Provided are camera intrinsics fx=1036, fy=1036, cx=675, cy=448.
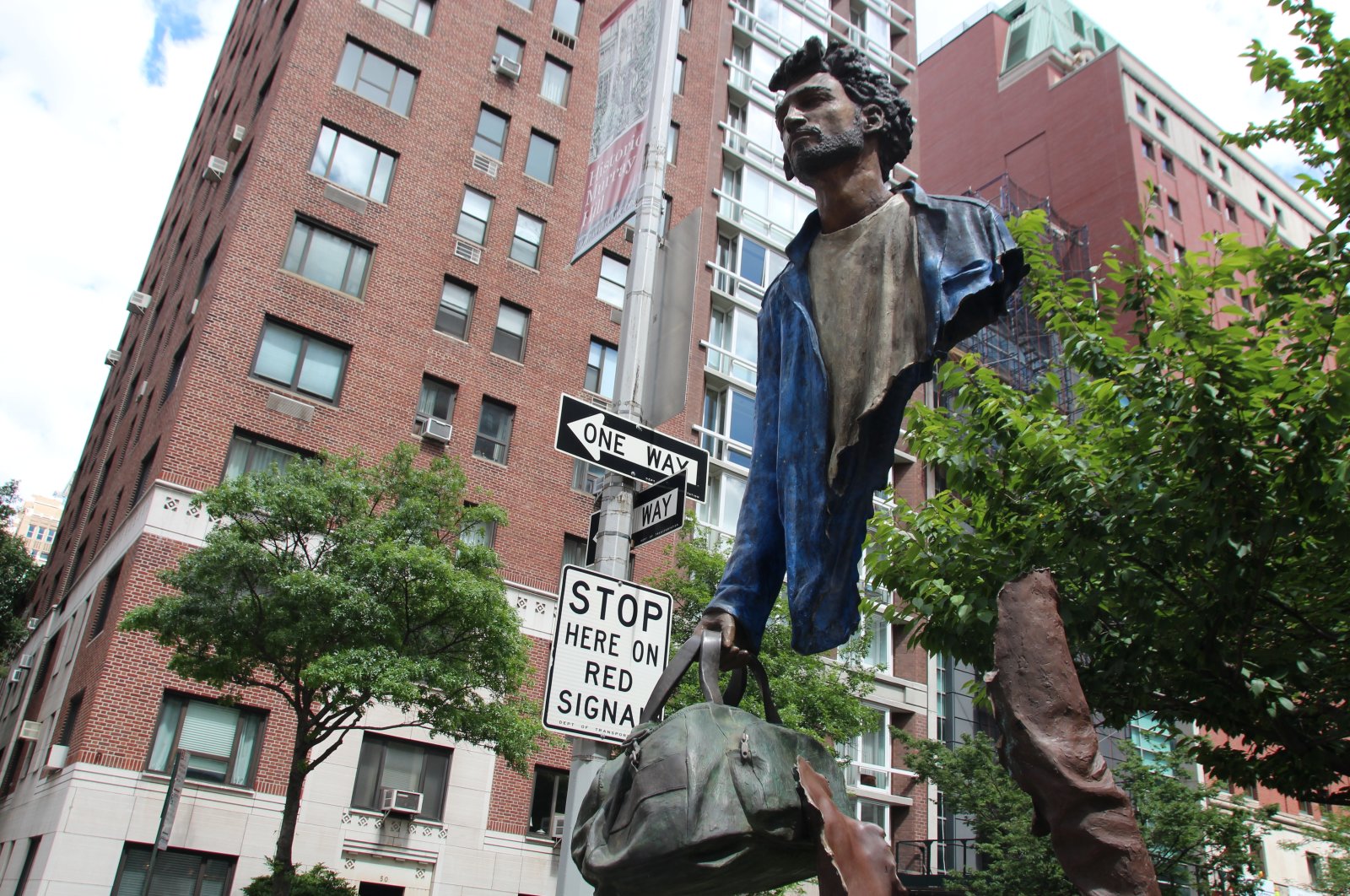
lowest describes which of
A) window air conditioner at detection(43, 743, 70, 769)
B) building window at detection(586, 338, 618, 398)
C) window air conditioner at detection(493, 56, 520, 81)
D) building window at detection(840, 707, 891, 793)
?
window air conditioner at detection(43, 743, 70, 769)

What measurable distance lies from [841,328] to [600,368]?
87.5 ft

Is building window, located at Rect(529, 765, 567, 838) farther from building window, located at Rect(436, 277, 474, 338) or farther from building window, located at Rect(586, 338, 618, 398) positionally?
building window, located at Rect(436, 277, 474, 338)

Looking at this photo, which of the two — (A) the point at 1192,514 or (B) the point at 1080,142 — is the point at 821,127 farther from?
(B) the point at 1080,142

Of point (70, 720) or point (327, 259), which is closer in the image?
point (70, 720)

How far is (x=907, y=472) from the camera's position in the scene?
37469mm

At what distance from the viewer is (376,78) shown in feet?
92.5

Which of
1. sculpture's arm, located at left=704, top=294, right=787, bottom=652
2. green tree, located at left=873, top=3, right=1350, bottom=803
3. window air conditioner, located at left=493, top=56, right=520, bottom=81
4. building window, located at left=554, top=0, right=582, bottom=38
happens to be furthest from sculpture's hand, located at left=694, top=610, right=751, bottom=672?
building window, located at left=554, top=0, right=582, bottom=38

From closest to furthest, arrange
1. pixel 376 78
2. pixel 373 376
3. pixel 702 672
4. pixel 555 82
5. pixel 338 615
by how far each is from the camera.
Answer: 1. pixel 702 672
2. pixel 338 615
3. pixel 373 376
4. pixel 376 78
5. pixel 555 82

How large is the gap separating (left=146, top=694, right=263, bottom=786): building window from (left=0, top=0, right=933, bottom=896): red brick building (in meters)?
0.06

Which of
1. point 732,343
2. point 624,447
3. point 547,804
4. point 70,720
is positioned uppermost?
point 732,343

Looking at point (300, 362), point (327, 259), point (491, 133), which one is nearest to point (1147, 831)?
point (300, 362)

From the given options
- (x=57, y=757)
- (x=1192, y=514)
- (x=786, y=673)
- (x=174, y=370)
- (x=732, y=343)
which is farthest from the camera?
(x=732, y=343)

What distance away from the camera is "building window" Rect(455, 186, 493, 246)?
93.2ft

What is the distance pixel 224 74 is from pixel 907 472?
2931 cm
